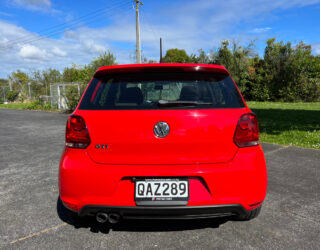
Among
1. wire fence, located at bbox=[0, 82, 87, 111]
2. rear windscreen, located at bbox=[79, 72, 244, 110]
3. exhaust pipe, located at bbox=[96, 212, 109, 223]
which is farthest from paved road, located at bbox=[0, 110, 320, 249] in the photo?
wire fence, located at bbox=[0, 82, 87, 111]

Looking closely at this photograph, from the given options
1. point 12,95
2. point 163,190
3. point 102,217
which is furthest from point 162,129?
point 12,95

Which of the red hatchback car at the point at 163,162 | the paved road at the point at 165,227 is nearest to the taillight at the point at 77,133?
the red hatchback car at the point at 163,162

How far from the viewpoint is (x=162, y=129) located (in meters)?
2.05

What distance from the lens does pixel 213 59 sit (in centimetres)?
3086

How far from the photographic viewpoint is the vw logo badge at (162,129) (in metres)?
2.05

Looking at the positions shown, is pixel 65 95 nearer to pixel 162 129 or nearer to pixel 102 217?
pixel 102 217

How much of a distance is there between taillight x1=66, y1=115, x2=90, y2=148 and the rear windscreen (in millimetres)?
134

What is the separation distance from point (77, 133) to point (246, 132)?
1396mm

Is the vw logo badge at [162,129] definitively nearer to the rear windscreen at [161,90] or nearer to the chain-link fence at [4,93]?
the rear windscreen at [161,90]

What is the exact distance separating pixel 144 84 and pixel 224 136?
0.87 metres

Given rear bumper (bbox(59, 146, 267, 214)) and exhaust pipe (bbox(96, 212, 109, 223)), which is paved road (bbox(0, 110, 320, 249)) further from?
rear bumper (bbox(59, 146, 267, 214))

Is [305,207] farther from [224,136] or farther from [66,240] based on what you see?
[66,240]

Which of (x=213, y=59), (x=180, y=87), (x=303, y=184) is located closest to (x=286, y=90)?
(x=213, y=59)

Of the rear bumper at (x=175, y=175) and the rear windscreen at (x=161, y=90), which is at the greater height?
the rear windscreen at (x=161, y=90)
